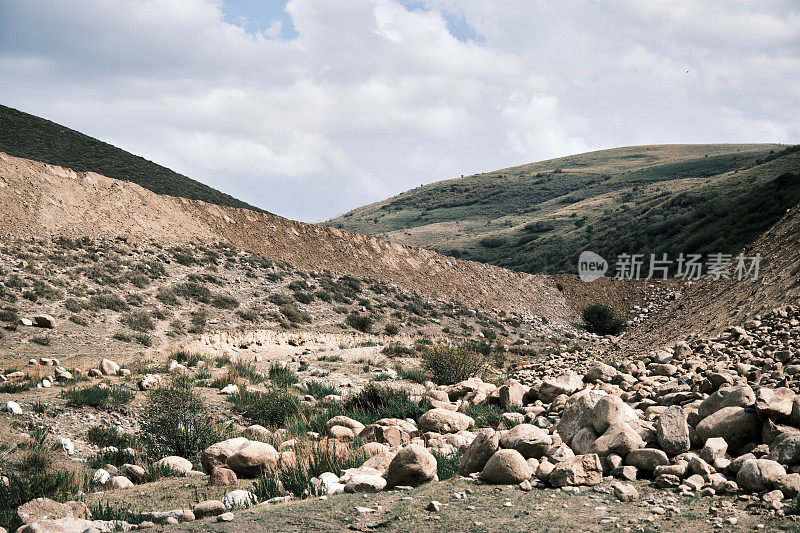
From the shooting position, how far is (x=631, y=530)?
12.1 ft

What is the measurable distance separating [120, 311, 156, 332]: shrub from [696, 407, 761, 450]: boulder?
1892cm

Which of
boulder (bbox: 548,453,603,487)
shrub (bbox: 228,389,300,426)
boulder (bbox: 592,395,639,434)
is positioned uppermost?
boulder (bbox: 592,395,639,434)

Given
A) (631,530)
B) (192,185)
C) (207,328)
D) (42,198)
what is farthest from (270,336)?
(192,185)

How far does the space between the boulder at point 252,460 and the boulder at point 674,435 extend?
413cm

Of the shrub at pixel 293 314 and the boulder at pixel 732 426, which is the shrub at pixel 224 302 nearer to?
the shrub at pixel 293 314

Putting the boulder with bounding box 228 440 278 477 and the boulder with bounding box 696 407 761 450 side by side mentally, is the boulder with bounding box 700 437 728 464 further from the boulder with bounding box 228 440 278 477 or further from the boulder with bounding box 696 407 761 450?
the boulder with bounding box 228 440 278 477

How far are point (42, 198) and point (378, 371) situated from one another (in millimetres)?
20383

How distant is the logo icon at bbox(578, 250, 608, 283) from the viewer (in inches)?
1720

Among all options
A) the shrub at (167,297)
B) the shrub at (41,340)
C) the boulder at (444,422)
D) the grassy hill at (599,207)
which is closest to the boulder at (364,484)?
the boulder at (444,422)

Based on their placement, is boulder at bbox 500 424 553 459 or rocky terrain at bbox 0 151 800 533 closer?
rocky terrain at bbox 0 151 800 533

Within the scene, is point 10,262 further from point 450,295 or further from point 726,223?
point 726,223

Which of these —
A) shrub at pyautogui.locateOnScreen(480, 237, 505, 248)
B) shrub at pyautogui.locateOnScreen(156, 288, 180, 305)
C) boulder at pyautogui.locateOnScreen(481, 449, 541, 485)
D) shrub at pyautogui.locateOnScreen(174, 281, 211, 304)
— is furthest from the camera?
shrub at pyautogui.locateOnScreen(480, 237, 505, 248)

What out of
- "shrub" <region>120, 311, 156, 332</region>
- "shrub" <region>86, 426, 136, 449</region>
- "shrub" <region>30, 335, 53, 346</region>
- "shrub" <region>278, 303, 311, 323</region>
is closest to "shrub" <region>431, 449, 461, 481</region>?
"shrub" <region>86, 426, 136, 449</region>

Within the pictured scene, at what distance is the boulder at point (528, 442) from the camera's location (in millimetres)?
5488
